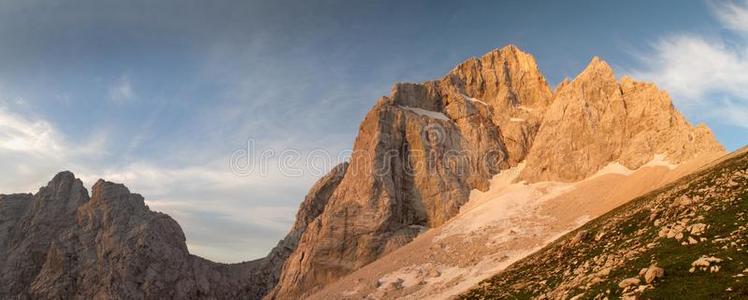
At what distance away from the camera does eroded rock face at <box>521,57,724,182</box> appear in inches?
3728

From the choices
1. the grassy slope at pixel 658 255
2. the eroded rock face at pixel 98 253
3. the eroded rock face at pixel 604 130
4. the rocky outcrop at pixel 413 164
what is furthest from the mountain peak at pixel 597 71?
the eroded rock face at pixel 98 253

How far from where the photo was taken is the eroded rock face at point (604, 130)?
311 ft

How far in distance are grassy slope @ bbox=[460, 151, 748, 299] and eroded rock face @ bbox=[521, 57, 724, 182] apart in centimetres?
4326

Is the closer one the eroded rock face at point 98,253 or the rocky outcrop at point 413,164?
the rocky outcrop at point 413,164

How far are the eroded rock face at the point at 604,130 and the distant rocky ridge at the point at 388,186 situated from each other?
0.25 m

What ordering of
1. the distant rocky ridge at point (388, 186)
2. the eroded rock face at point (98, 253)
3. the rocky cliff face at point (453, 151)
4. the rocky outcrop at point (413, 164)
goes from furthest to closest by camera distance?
1. the eroded rock face at point (98, 253)
2. the rocky outcrop at point (413, 164)
3. the distant rocky ridge at point (388, 186)
4. the rocky cliff face at point (453, 151)

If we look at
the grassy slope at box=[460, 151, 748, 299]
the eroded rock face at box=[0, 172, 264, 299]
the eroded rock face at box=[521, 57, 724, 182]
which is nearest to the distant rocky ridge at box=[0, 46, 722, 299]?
the eroded rock face at box=[521, 57, 724, 182]

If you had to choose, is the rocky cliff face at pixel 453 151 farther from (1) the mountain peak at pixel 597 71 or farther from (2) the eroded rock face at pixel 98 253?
(2) the eroded rock face at pixel 98 253

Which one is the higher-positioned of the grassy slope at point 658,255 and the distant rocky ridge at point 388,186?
the distant rocky ridge at point 388,186

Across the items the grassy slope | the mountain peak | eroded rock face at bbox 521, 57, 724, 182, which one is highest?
the mountain peak

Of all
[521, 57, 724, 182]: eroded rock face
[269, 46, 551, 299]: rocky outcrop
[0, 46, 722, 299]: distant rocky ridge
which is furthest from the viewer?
[269, 46, 551, 299]: rocky outcrop

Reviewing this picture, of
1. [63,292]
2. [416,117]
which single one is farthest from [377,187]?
[63,292]

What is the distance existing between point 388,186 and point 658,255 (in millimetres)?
80039

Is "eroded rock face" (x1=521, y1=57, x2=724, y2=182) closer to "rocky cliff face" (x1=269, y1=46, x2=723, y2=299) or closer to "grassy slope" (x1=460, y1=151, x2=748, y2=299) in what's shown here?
"rocky cliff face" (x1=269, y1=46, x2=723, y2=299)
